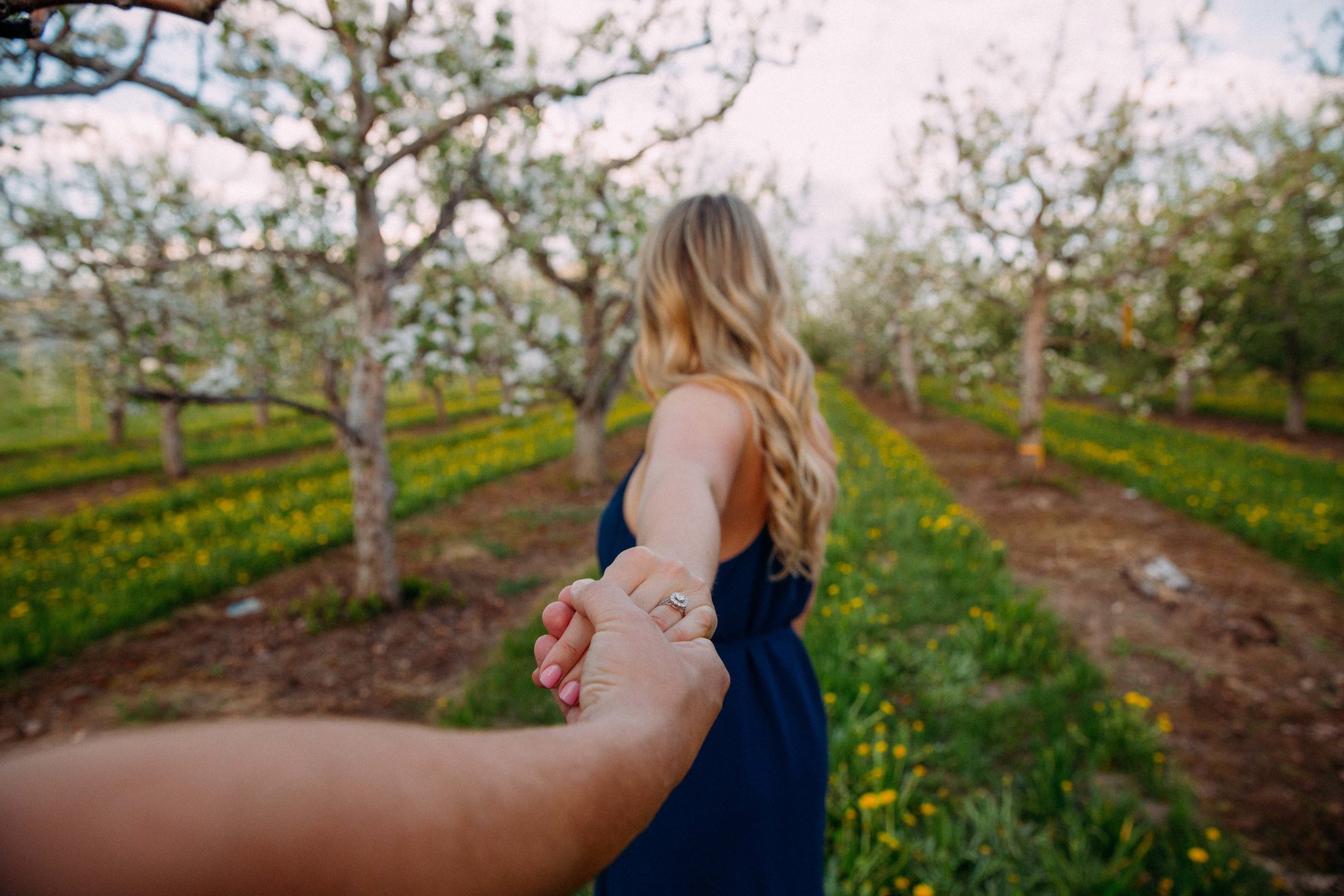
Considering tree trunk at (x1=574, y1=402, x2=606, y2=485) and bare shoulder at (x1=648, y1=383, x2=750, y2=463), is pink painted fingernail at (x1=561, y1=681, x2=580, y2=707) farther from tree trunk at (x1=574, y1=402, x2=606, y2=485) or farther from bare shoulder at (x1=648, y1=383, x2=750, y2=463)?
tree trunk at (x1=574, y1=402, x2=606, y2=485)

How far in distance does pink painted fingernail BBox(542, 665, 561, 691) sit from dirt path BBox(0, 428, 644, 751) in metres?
4.01

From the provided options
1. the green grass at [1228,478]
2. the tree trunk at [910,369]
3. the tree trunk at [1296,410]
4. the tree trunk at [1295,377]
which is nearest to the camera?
the green grass at [1228,478]

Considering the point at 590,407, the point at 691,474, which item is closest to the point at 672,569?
the point at 691,474

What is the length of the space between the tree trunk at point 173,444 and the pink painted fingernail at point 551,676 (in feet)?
46.2

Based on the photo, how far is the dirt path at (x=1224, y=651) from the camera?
127 inches

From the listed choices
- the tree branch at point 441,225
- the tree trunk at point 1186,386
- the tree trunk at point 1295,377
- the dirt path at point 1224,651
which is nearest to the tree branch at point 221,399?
the tree branch at point 441,225

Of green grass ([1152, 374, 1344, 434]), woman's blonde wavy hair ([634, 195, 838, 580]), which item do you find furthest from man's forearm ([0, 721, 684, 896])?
green grass ([1152, 374, 1344, 434])

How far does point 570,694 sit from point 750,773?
1067 millimetres

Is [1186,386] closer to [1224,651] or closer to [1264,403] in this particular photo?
[1264,403]

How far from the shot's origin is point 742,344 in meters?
1.84

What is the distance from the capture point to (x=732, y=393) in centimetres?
166

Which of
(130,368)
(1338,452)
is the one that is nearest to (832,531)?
(130,368)

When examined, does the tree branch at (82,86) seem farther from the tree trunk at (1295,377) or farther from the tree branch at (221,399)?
the tree trunk at (1295,377)

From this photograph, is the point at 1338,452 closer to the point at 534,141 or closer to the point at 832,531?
the point at 832,531
